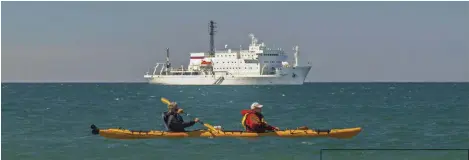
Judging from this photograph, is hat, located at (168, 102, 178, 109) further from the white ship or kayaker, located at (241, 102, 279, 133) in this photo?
the white ship

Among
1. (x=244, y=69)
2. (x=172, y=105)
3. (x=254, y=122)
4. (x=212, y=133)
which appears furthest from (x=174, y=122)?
(x=244, y=69)

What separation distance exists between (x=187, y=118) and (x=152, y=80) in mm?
101940

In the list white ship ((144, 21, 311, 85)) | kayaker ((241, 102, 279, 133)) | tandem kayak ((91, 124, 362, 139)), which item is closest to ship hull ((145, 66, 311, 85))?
white ship ((144, 21, 311, 85))

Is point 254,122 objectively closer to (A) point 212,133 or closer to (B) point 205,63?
(A) point 212,133

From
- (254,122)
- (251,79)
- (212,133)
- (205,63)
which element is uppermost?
(205,63)

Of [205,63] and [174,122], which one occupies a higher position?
[205,63]

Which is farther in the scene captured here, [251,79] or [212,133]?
[251,79]

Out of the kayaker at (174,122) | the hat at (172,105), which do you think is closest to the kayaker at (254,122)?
the kayaker at (174,122)

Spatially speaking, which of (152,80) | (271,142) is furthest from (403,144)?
(152,80)

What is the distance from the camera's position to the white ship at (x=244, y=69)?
132000mm

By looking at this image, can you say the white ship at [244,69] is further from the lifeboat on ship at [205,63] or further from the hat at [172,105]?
the hat at [172,105]

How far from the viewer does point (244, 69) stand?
132000mm

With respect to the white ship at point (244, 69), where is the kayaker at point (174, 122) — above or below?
below

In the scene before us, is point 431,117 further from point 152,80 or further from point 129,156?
point 152,80
